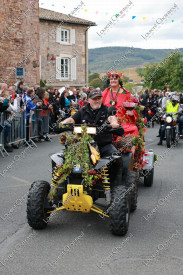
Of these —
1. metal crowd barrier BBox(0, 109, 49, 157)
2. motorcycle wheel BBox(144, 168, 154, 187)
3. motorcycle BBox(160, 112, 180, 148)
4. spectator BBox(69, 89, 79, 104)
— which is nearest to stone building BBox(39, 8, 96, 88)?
spectator BBox(69, 89, 79, 104)

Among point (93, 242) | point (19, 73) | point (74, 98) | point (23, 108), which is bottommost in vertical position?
point (93, 242)

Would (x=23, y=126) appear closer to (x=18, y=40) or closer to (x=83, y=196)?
(x=83, y=196)

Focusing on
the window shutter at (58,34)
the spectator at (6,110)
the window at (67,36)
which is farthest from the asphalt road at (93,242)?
the window at (67,36)

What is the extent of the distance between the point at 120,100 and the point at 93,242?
13.0ft

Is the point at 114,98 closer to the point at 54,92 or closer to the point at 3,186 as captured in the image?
the point at 3,186

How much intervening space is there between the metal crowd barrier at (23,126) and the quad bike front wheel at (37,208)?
6935mm

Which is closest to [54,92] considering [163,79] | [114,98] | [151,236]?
[114,98]

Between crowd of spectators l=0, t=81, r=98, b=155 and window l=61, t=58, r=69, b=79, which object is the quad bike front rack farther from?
window l=61, t=58, r=69, b=79

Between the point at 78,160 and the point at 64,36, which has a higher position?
the point at 64,36

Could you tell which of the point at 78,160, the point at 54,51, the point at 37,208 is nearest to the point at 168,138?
the point at 78,160

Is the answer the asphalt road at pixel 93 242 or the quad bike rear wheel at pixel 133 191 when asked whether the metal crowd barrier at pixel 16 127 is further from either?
the quad bike rear wheel at pixel 133 191

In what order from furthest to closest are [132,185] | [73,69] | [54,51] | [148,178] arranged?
[73,69] → [54,51] → [148,178] → [132,185]

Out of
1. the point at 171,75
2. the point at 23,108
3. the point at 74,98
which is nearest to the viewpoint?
the point at 23,108

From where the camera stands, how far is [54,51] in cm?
4009
